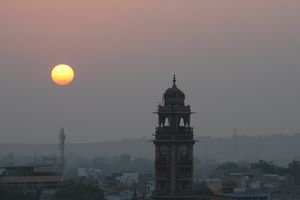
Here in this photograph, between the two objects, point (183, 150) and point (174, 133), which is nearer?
point (183, 150)

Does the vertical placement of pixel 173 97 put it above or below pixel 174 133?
above

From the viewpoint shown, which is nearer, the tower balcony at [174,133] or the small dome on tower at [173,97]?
the tower balcony at [174,133]

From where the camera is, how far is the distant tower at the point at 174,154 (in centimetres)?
5166

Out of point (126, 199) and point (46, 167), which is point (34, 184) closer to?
point (126, 199)

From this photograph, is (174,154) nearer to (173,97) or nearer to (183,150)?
(183,150)

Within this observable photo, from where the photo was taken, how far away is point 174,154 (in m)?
52.0

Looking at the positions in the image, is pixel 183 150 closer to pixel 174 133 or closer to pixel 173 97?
pixel 174 133

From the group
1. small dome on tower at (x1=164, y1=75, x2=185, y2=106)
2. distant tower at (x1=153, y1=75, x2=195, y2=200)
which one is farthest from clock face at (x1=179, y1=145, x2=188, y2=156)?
small dome on tower at (x1=164, y1=75, x2=185, y2=106)

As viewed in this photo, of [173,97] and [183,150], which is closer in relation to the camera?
[183,150]

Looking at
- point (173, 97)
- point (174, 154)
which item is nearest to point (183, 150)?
point (174, 154)

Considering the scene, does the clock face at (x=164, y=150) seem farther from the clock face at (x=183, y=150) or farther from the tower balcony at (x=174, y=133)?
the clock face at (x=183, y=150)

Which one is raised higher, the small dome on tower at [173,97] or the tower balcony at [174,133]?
the small dome on tower at [173,97]

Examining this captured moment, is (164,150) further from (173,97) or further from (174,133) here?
(173,97)

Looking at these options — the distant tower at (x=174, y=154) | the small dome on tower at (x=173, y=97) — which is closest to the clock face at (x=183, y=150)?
the distant tower at (x=174, y=154)
